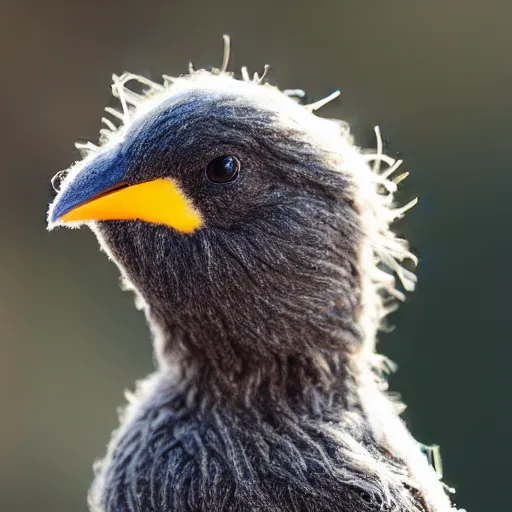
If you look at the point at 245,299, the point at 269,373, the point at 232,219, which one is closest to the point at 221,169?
the point at 232,219

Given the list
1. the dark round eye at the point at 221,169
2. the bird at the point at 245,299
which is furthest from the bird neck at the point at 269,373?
the dark round eye at the point at 221,169

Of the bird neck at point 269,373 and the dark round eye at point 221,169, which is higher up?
the dark round eye at point 221,169

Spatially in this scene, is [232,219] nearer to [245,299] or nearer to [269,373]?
[245,299]

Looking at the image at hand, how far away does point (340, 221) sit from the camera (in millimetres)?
1260

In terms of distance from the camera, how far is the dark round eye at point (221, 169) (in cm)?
117

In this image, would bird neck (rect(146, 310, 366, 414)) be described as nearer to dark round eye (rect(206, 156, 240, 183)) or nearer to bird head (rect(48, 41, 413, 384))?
bird head (rect(48, 41, 413, 384))

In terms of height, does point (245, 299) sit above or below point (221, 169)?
below

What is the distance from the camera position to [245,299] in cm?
122

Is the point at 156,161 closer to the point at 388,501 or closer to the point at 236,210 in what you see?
the point at 236,210

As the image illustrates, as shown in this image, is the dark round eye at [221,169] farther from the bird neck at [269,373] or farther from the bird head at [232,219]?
the bird neck at [269,373]

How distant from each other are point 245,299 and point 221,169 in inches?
7.0

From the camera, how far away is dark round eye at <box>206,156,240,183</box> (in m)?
1.17

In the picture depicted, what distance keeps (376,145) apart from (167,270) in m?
0.44

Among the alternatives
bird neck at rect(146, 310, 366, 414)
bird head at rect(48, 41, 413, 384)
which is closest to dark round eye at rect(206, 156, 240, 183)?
bird head at rect(48, 41, 413, 384)
